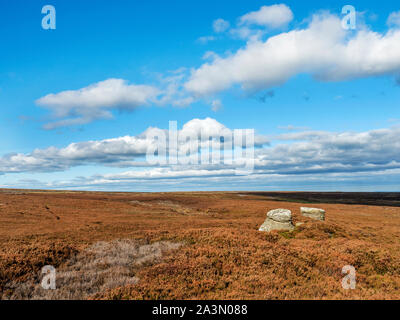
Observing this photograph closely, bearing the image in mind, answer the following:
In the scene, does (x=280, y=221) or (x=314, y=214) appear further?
(x=314, y=214)

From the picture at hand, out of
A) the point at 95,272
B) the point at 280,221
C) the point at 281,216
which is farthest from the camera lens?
the point at 281,216

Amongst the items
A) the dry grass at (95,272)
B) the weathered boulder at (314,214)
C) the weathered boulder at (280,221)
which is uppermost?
the dry grass at (95,272)

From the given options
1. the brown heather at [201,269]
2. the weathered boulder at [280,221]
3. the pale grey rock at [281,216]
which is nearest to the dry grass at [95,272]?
the brown heather at [201,269]

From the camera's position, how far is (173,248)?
15062 millimetres

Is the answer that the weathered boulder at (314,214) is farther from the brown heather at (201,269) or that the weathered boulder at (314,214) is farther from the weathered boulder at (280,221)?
the brown heather at (201,269)

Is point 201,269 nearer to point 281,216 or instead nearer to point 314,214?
point 281,216

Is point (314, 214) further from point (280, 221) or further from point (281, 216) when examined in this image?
point (280, 221)

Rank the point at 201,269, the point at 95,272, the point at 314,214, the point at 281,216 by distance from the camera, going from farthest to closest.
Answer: the point at 314,214
the point at 281,216
the point at 201,269
the point at 95,272

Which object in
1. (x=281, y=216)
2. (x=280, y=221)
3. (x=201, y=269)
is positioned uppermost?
(x=201, y=269)

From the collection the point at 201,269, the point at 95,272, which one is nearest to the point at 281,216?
the point at 201,269

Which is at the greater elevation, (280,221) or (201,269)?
(201,269)
